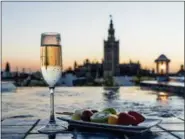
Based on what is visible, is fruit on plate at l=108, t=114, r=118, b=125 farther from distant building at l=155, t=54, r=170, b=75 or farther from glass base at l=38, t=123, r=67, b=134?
distant building at l=155, t=54, r=170, b=75

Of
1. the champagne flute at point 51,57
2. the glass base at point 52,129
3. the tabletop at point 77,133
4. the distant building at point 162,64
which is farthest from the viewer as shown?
the distant building at point 162,64


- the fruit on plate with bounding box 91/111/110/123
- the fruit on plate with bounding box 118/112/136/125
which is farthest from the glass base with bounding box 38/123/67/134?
the fruit on plate with bounding box 118/112/136/125

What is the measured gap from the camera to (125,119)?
163 centimetres

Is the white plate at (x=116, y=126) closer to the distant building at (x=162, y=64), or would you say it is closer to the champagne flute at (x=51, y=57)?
the champagne flute at (x=51, y=57)

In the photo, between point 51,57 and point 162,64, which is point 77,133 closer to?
point 51,57

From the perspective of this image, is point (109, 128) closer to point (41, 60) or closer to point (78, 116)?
point (78, 116)

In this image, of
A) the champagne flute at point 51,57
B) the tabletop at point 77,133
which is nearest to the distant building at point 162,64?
the tabletop at point 77,133

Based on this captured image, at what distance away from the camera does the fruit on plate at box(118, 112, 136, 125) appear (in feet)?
5.35

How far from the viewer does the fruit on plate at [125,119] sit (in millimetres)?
1632

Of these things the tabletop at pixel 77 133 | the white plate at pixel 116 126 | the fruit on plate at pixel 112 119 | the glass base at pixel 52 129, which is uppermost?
the fruit on plate at pixel 112 119

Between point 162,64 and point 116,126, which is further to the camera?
point 162,64

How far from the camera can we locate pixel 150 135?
1.62 meters

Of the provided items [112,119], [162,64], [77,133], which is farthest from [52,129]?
[162,64]

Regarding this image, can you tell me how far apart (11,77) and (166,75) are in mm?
5278
